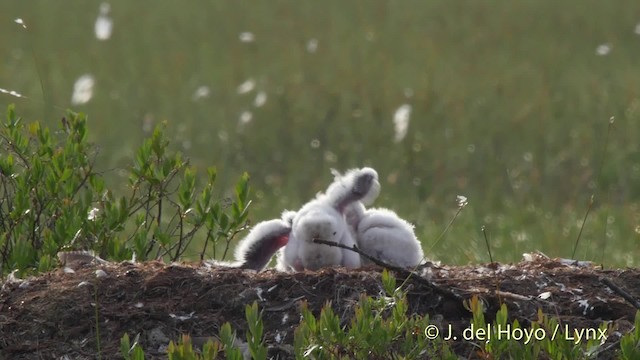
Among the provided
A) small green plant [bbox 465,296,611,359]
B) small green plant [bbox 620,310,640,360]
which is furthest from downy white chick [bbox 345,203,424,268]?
small green plant [bbox 620,310,640,360]

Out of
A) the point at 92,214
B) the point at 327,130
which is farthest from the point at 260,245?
the point at 327,130

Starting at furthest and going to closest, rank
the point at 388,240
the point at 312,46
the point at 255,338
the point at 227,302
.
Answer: the point at 312,46 → the point at 388,240 → the point at 227,302 → the point at 255,338

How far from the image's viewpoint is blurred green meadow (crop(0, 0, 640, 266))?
12.5 m

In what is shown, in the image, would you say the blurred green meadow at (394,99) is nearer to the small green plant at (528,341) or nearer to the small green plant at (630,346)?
the small green plant at (528,341)

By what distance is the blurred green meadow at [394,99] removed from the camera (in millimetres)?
12531

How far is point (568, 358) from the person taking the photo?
4484 mm

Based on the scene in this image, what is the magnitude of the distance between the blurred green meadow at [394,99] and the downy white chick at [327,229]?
245cm

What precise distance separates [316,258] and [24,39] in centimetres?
1426

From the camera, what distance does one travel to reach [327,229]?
619cm

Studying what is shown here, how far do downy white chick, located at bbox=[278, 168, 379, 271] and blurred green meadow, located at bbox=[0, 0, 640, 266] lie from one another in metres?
2.45

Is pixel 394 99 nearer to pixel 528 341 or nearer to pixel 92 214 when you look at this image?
pixel 92 214

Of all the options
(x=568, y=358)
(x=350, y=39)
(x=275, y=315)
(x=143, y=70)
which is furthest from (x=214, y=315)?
(x=350, y=39)

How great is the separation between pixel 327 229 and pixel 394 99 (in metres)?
9.94

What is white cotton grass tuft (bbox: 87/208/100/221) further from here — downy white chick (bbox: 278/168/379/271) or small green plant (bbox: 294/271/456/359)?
small green plant (bbox: 294/271/456/359)
